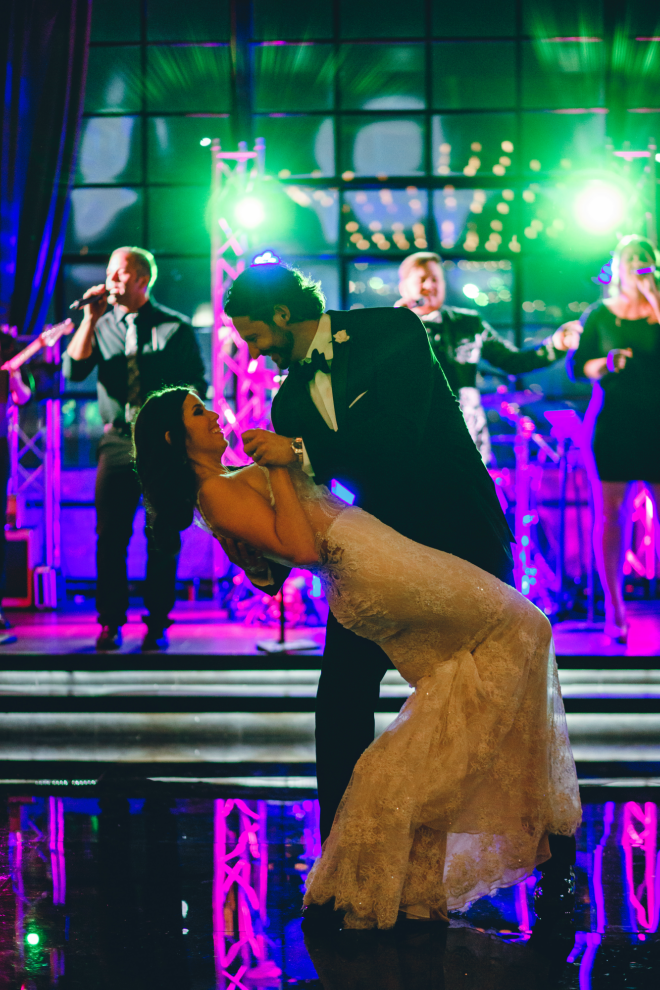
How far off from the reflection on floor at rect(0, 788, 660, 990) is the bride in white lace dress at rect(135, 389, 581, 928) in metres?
0.12

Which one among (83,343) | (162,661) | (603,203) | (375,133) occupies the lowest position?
(162,661)

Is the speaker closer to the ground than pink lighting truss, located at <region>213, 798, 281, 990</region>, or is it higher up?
higher up

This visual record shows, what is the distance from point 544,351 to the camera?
4.02 metres

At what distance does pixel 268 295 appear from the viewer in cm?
195

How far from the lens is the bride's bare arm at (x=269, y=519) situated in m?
1.86

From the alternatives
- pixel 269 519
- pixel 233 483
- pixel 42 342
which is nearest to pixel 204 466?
pixel 233 483

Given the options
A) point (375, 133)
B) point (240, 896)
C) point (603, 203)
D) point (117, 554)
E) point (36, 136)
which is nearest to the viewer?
point (240, 896)

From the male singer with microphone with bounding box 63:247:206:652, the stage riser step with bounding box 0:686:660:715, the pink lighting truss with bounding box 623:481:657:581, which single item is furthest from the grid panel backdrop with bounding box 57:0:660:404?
the stage riser step with bounding box 0:686:660:715

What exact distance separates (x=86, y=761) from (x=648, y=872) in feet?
6.26

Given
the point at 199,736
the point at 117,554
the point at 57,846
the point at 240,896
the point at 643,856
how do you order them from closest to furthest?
the point at 240,896
the point at 643,856
the point at 57,846
the point at 199,736
the point at 117,554

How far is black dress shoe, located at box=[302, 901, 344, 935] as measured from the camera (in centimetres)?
185

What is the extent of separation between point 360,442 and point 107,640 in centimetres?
227

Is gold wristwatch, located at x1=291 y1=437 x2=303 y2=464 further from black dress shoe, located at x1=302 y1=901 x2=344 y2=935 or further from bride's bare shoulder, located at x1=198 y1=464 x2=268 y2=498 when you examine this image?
black dress shoe, located at x1=302 y1=901 x2=344 y2=935

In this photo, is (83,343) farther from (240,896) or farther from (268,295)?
(240,896)
